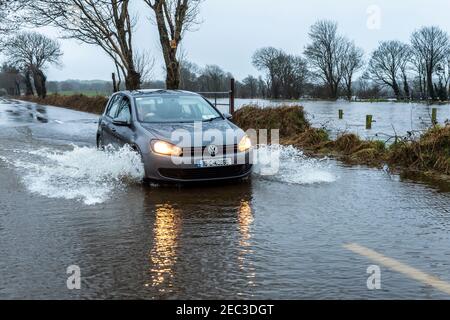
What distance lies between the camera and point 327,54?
106438 millimetres

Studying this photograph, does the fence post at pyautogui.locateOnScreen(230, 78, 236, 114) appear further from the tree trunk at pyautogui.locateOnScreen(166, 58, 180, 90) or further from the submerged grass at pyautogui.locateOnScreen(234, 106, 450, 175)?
the tree trunk at pyautogui.locateOnScreen(166, 58, 180, 90)

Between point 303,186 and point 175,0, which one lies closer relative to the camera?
point 303,186

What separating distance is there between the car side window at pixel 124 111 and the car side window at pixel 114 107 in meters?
0.28

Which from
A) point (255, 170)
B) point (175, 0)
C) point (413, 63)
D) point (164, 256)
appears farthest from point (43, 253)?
point (413, 63)

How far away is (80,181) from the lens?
27.9 ft

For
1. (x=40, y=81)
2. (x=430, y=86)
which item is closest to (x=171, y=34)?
(x=40, y=81)

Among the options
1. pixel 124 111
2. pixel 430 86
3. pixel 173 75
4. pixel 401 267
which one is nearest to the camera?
pixel 401 267

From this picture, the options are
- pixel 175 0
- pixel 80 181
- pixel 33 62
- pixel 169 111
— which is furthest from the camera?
pixel 33 62

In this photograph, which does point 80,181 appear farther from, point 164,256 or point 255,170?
point 164,256

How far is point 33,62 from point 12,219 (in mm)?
76139

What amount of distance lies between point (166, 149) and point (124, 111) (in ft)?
7.37

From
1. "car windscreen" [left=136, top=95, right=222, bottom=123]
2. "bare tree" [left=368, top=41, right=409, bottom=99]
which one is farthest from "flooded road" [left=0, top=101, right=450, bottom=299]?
"bare tree" [left=368, top=41, right=409, bottom=99]
